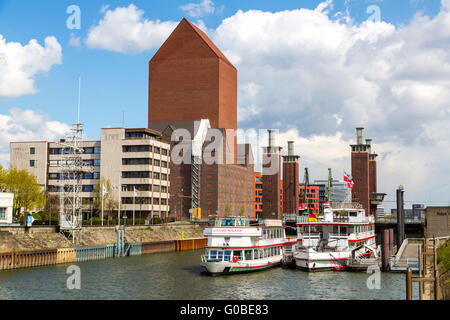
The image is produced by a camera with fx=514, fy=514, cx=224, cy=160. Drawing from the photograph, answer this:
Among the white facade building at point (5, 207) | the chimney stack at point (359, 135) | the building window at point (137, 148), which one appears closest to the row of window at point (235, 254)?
the white facade building at point (5, 207)

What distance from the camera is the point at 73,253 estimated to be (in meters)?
73.7

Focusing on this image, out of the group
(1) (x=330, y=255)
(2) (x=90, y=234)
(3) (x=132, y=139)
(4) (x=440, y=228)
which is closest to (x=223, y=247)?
(1) (x=330, y=255)

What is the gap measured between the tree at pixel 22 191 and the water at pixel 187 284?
46.7 m

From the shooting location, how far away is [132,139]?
14200 cm

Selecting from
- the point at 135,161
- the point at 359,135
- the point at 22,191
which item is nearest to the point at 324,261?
the point at 22,191

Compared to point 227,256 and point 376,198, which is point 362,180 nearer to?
point 376,198

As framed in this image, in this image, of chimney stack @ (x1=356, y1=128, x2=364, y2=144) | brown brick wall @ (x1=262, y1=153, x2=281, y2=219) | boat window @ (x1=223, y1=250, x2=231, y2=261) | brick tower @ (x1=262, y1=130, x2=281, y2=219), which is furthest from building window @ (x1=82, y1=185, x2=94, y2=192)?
boat window @ (x1=223, y1=250, x2=231, y2=261)

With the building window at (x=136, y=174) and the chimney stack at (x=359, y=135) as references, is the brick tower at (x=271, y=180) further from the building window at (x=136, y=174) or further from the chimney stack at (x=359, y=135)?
the building window at (x=136, y=174)

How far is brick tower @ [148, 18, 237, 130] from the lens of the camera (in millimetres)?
190625

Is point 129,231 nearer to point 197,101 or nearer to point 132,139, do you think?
point 132,139

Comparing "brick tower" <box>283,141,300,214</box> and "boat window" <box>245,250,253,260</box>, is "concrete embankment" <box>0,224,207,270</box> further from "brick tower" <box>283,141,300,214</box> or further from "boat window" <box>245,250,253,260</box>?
"brick tower" <box>283,141,300,214</box>

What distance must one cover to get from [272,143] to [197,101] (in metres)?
→ 35.6

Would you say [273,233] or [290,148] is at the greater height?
[290,148]

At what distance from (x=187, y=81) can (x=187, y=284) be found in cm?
14667
